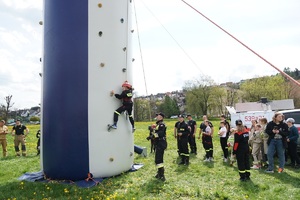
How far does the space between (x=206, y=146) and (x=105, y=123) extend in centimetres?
498

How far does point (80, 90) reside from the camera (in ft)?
29.1

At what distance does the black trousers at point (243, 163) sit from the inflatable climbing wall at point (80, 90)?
3.75 m

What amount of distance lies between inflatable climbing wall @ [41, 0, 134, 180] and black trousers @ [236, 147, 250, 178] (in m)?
3.75

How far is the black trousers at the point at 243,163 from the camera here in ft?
28.5

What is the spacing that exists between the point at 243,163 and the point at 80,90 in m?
5.51

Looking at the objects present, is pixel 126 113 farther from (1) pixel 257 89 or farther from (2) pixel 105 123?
(1) pixel 257 89

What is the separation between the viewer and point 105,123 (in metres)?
9.12

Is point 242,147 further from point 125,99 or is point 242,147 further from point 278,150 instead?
point 125,99

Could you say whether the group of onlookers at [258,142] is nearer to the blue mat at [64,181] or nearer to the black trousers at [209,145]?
the black trousers at [209,145]

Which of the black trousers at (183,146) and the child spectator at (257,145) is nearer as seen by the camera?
the child spectator at (257,145)

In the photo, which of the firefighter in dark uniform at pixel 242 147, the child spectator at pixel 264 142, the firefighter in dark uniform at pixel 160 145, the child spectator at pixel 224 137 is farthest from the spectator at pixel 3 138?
the child spectator at pixel 264 142

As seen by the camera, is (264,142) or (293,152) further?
(264,142)

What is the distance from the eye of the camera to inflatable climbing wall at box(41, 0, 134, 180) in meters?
8.81

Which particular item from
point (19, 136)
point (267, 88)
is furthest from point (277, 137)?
point (267, 88)
